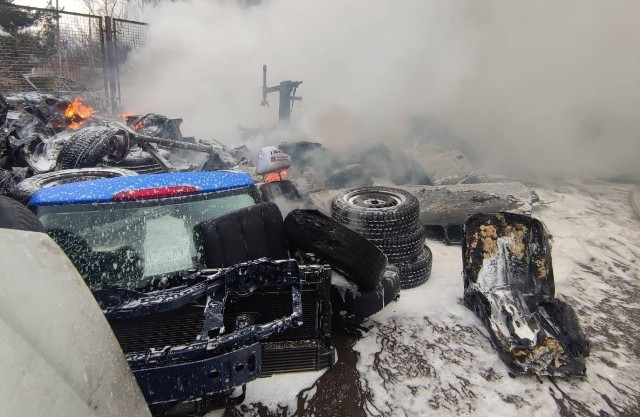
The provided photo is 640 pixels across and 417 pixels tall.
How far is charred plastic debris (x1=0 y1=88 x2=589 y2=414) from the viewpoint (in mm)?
2215

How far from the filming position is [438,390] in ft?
9.25

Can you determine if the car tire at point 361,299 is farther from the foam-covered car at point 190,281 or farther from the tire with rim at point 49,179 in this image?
the tire with rim at point 49,179

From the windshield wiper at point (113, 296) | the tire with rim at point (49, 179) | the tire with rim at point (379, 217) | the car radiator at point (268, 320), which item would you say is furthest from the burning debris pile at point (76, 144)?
the tire with rim at point (379, 217)

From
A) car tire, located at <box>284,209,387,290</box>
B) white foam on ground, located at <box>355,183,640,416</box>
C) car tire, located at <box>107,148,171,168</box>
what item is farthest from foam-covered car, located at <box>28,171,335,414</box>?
car tire, located at <box>107,148,171,168</box>

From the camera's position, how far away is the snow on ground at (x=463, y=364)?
2678 millimetres

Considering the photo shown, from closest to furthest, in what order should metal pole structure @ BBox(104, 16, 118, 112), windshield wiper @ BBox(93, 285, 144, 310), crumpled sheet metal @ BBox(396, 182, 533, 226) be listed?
windshield wiper @ BBox(93, 285, 144, 310) → crumpled sheet metal @ BBox(396, 182, 533, 226) → metal pole structure @ BBox(104, 16, 118, 112)

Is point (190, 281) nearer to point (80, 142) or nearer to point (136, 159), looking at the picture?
point (80, 142)

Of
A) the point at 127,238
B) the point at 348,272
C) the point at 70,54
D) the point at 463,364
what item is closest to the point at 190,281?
the point at 127,238

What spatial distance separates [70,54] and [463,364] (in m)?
17.6

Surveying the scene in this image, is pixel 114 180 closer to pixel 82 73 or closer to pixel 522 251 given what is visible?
pixel 522 251

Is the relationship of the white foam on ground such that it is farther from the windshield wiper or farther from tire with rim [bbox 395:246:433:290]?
the windshield wiper

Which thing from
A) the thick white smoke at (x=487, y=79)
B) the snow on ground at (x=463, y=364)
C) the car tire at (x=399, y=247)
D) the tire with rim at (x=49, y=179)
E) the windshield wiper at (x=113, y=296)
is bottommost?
the snow on ground at (x=463, y=364)

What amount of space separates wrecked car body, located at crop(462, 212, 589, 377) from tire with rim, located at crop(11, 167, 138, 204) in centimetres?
375

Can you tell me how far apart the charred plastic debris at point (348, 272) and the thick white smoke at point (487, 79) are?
14.9ft
